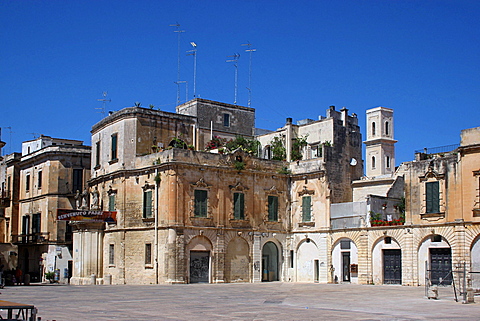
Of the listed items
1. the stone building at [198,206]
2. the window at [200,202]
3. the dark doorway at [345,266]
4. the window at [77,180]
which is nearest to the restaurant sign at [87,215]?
the stone building at [198,206]

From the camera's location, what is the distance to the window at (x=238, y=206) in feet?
146

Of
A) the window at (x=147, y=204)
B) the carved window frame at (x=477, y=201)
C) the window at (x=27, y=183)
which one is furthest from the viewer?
the window at (x=27, y=183)

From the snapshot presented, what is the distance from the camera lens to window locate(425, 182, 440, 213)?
3756 cm

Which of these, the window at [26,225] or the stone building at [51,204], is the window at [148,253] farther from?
the window at [26,225]

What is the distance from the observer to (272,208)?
4644 cm

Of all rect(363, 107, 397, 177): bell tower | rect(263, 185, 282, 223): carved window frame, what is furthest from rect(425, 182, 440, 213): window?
rect(363, 107, 397, 177): bell tower

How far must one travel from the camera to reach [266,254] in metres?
46.7

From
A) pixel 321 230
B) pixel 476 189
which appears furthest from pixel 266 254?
pixel 476 189

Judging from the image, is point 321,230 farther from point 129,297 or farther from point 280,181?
point 129,297

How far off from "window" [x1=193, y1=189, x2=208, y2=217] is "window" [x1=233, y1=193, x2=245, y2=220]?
93.2 inches

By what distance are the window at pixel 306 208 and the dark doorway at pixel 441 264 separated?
1025cm

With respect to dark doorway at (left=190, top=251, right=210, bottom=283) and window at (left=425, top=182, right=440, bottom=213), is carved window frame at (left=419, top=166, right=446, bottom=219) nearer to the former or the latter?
window at (left=425, top=182, right=440, bottom=213)

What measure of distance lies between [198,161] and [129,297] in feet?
51.0

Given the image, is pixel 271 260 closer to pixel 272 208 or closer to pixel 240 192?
pixel 272 208
